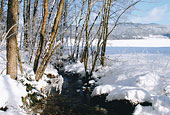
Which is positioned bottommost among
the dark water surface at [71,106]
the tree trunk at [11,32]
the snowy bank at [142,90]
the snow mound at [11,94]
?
the dark water surface at [71,106]

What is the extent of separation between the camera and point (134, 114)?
4.39 metres

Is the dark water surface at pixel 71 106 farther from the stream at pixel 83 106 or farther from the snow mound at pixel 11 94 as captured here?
the snow mound at pixel 11 94

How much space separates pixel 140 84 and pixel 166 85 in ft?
3.10

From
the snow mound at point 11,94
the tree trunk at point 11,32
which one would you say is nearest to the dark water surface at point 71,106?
the snow mound at point 11,94

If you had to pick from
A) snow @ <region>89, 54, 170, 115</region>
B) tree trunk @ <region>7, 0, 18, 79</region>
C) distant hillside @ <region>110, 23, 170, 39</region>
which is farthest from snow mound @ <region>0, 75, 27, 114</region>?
distant hillside @ <region>110, 23, 170, 39</region>

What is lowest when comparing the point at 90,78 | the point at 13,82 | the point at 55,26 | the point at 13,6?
the point at 90,78

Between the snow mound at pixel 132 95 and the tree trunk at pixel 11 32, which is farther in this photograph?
the snow mound at pixel 132 95

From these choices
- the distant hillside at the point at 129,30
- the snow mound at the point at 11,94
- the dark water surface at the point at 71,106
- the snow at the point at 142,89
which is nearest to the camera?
the snow mound at the point at 11,94

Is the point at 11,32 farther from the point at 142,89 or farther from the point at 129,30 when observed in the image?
the point at 129,30

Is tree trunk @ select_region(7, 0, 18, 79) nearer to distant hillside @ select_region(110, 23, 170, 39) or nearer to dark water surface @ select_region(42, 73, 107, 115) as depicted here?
dark water surface @ select_region(42, 73, 107, 115)

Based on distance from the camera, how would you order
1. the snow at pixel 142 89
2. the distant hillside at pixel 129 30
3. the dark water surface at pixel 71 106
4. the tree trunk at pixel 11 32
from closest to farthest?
the tree trunk at pixel 11 32 < the snow at pixel 142 89 < the dark water surface at pixel 71 106 < the distant hillside at pixel 129 30

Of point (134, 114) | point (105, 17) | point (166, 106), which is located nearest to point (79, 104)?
point (134, 114)

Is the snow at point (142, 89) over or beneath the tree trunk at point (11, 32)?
beneath

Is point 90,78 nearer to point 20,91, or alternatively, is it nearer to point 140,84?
point 140,84
